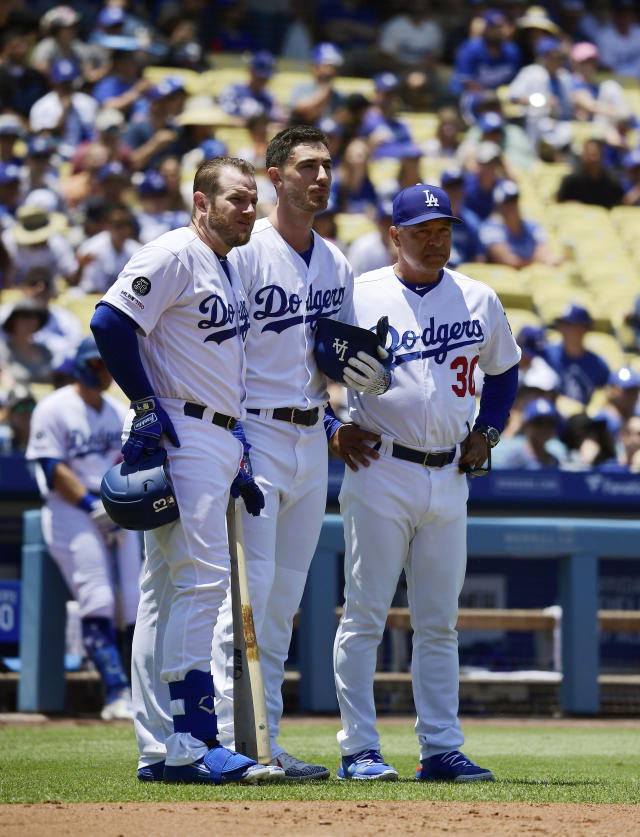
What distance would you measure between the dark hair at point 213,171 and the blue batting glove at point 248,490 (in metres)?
0.84

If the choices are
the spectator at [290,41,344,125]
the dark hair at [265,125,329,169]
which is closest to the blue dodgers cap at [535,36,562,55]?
the spectator at [290,41,344,125]

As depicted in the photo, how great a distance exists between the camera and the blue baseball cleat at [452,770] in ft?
14.5

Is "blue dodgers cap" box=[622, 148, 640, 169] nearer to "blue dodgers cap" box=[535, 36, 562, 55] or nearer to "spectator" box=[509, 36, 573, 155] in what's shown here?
"spectator" box=[509, 36, 573, 155]

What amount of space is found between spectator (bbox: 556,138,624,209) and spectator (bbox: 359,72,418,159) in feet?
5.14

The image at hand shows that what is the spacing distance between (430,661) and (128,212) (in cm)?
632

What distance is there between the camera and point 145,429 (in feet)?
13.1

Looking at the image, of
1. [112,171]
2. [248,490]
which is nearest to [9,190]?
[112,171]

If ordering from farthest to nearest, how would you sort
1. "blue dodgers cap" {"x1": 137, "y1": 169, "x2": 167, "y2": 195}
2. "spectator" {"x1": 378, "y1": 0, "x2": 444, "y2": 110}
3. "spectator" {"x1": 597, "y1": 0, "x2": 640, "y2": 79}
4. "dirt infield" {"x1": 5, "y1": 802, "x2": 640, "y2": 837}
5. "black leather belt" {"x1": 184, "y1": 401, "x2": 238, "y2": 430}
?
"spectator" {"x1": 597, "y1": 0, "x2": 640, "y2": 79}, "spectator" {"x1": 378, "y1": 0, "x2": 444, "y2": 110}, "blue dodgers cap" {"x1": 137, "y1": 169, "x2": 167, "y2": 195}, "black leather belt" {"x1": 184, "y1": 401, "x2": 238, "y2": 430}, "dirt infield" {"x1": 5, "y1": 802, "x2": 640, "y2": 837}

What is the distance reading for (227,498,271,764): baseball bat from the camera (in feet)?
13.5

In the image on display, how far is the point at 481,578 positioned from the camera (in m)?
7.71

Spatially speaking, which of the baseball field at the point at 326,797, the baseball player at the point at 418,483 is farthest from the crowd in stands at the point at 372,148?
the baseball player at the point at 418,483

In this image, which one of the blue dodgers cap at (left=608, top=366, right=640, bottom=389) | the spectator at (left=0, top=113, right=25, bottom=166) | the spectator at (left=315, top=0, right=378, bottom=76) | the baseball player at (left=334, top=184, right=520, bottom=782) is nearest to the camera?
the baseball player at (left=334, top=184, right=520, bottom=782)

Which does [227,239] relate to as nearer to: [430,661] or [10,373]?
[430,661]

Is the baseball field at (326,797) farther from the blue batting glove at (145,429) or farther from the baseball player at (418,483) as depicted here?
the blue batting glove at (145,429)
